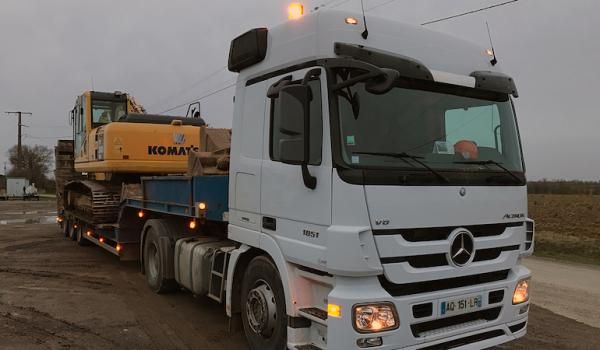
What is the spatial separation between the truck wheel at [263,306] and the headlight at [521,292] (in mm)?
1993

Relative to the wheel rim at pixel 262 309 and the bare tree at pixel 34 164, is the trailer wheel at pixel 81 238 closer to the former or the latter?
the wheel rim at pixel 262 309

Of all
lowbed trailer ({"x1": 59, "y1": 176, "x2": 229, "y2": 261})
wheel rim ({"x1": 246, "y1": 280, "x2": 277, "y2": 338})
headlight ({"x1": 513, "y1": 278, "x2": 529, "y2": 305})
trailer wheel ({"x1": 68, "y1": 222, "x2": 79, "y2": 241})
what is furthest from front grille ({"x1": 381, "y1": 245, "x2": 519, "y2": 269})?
trailer wheel ({"x1": 68, "y1": 222, "x2": 79, "y2": 241})

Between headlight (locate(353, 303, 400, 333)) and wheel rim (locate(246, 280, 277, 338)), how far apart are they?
3.49 feet

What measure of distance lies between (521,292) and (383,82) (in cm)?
231

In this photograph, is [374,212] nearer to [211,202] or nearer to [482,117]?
[482,117]

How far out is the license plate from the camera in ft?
12.2

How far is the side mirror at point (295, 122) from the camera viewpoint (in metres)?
3.69

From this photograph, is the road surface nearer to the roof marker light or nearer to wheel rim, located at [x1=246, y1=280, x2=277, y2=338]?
wheel rim, located at [x1=246, y1=280, x2=277, y2=338]

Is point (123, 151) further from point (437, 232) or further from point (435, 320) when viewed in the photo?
point (435, 320)

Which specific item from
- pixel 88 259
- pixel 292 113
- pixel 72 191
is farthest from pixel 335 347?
pixel 72 191

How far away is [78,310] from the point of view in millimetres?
6621

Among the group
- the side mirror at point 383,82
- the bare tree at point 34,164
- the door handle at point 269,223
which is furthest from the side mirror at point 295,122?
the bare tree at point 34,164

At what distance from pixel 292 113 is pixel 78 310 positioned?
15.2 feet

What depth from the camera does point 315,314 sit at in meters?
3.81
